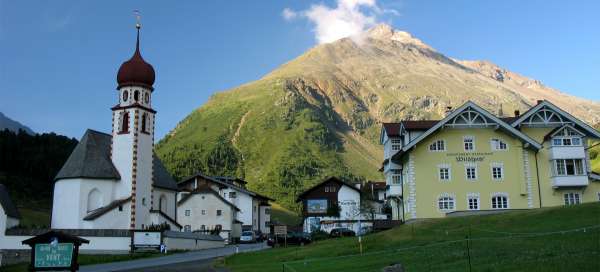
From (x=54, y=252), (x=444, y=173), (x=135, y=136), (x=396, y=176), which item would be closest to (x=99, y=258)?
(x=135, y=136)

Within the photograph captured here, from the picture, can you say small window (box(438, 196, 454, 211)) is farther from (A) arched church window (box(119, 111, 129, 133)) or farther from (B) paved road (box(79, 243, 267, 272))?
(A) arched church window (box(119, 111, 129, 133))

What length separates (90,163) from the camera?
5653cm

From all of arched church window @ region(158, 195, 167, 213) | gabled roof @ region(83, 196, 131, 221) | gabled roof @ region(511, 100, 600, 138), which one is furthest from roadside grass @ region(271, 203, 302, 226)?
gabled roof @ region(511, 100, 600, 138)

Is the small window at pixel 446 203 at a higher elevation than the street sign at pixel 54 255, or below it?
higher

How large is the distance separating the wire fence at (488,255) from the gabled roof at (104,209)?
29907mm

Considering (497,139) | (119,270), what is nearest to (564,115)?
(497,139)

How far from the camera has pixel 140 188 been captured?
56.5 metres

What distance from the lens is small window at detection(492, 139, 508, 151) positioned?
5044cm

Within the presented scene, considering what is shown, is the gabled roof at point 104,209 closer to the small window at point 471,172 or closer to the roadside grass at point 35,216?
the roadside grass at point 35,216

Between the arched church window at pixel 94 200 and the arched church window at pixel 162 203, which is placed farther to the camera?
the arched church window at pixel 162 203

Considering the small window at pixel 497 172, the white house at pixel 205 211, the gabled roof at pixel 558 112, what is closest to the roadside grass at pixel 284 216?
the white house at pixel 205 211

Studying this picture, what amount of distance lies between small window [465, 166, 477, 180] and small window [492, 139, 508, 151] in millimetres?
2607

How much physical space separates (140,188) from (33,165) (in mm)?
64891

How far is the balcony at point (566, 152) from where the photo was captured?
49.3 m
